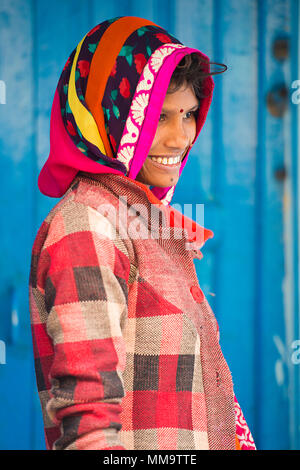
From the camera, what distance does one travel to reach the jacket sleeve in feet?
3.14

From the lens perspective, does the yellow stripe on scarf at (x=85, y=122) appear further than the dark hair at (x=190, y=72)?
No

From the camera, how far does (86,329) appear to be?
3.26 ft

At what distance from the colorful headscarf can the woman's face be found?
7cm

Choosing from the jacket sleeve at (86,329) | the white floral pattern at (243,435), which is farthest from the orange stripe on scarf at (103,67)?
the white floral pattern at (243,435)

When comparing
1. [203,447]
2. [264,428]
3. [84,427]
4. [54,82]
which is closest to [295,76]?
[54,82]

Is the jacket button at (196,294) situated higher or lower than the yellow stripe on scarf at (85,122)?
lower

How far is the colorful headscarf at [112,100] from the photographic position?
1.22 meters

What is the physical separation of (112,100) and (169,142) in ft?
0.58

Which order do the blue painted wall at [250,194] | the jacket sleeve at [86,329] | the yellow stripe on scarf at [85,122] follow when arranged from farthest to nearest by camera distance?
the blue painted wall at [250,194]
the yellow stripe on scarf at [85,122]
the jacket sleeve at [86,329]

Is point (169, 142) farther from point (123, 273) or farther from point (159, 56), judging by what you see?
point (123, 273)

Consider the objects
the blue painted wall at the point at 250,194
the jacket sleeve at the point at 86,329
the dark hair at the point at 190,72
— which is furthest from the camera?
the blue painted wall at the point at 250,194

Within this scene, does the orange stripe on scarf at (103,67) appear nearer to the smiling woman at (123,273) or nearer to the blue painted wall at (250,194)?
the smiling woman at (123,273)

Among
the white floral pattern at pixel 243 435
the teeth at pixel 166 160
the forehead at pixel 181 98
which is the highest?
the forehead at pixel 181 98

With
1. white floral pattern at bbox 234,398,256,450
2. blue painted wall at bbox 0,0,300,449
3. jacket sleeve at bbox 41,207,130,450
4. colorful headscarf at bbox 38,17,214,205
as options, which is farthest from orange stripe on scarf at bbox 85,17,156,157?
blue painted wall at bbox 0,0,300,449
